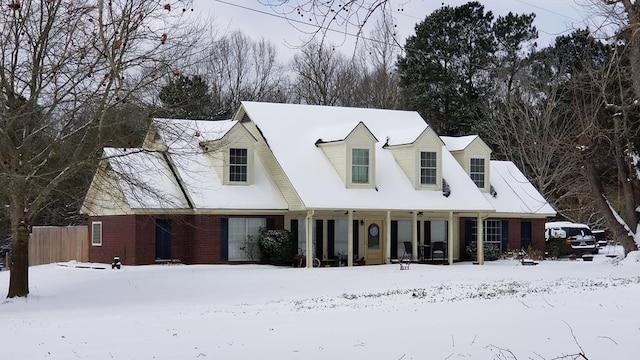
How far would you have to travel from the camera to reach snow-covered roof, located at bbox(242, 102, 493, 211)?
110 ft

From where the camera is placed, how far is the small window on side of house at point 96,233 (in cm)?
3472

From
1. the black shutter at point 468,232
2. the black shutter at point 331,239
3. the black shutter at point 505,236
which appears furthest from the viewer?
the black shutter at point 505,236

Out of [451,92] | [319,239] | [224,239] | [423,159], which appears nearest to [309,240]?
[319,239]

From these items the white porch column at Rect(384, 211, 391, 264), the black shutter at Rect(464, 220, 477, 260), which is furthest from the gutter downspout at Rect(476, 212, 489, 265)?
the white porch column at Rect(384, 211, 391, 264)

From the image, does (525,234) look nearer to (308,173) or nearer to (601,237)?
(308,173)

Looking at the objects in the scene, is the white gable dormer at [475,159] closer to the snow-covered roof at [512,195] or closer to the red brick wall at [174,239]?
the snow-covered roof at [512,195]

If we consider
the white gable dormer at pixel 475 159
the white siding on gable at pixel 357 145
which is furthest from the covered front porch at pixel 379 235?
the white gable dormer at pixel 475 159

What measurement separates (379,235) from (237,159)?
690cm

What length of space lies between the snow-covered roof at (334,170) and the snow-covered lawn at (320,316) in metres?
5.08

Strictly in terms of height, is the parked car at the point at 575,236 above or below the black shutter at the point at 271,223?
below

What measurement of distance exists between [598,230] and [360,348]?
4475 cm

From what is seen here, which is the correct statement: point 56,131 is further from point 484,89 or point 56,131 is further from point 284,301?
point 484,89

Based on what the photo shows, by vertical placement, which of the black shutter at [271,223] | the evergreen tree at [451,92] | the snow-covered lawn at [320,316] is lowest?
the snow-covered lawn at [320,316]

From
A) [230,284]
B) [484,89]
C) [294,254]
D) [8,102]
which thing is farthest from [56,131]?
[484,89]
